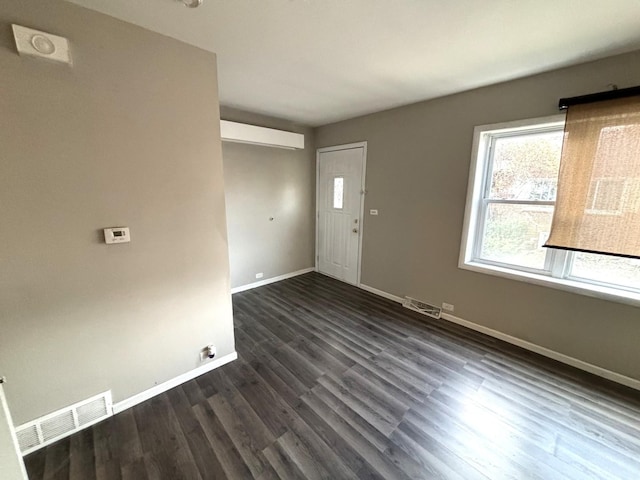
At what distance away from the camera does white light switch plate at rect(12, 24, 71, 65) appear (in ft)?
3.97

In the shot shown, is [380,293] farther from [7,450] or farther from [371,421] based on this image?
[7,450]

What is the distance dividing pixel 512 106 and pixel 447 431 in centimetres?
275

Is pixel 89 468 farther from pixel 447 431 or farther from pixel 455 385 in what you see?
pixel 455 385

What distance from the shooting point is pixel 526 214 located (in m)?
2.41

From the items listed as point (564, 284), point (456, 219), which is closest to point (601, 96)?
point (456, 219)

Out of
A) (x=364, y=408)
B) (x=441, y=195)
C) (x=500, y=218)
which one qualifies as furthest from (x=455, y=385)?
(x=441, y=195)

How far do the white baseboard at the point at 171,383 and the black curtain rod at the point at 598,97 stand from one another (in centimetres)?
352

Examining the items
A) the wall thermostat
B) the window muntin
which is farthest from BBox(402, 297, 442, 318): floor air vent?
the wall thermostat

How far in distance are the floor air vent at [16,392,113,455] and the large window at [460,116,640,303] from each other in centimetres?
336

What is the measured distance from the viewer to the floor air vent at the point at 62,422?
4.69 ft

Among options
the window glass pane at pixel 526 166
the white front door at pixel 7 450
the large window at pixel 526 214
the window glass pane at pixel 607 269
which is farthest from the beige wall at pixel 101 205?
the window glass pane at pixel 607 269

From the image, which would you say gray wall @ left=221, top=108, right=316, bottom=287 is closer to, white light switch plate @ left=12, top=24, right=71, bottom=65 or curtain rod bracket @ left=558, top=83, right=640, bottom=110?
white light switch plate @ left=12, top=24, right=71, bottom=65

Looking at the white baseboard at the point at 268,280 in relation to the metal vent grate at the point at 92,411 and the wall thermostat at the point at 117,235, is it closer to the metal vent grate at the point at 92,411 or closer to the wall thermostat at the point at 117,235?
the metal vent grate at the point at 92,411

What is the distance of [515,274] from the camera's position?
7.97 feet
